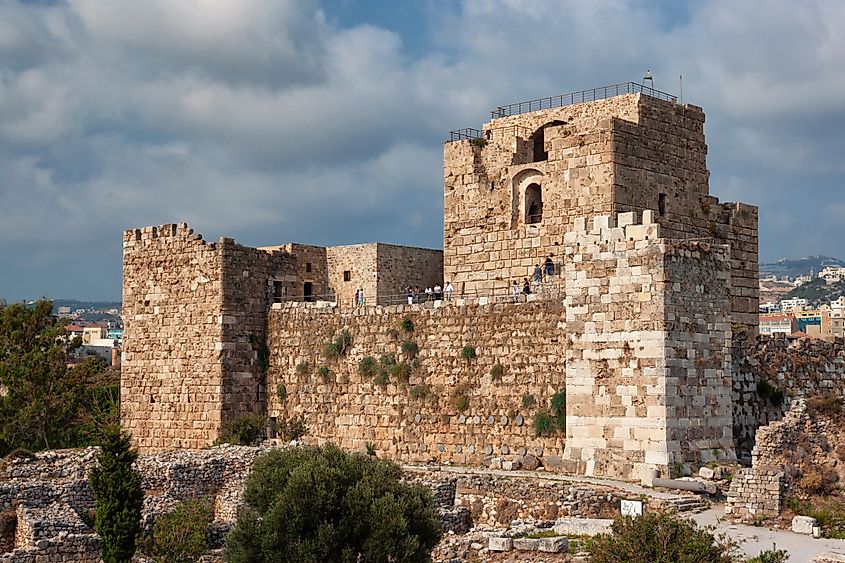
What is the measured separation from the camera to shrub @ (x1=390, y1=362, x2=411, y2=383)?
85.7ft

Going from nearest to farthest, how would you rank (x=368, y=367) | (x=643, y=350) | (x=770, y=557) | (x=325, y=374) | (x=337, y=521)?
(x=770, y=557) < (x=337, y=521) < (x=643, y=350) < (x=368, y=367) < (x=325, y=374)

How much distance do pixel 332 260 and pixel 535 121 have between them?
24.6ft

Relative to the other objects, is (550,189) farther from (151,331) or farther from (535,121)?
(151,331)

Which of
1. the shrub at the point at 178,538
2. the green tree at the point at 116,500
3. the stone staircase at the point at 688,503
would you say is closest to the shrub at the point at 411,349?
the shrub at the point at 178,538

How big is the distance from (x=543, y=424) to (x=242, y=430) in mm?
8526

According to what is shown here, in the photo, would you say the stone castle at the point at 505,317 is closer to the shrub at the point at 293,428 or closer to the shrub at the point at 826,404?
the shrub at the point at 293,428

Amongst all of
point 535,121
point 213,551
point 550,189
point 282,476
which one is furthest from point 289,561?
point 535,121

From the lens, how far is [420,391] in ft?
84.7

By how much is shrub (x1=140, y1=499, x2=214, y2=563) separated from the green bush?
7.21 meters

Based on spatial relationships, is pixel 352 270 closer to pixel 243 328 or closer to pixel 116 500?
pixel 243 328

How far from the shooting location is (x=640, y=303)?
21.6m

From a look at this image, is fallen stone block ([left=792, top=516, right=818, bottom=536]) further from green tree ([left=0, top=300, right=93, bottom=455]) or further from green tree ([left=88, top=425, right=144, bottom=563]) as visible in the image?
green tree ([left=0, top=300, right=93, bottom=455])

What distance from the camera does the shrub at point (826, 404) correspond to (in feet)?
78.1

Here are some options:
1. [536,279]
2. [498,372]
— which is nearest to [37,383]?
[536,279]
